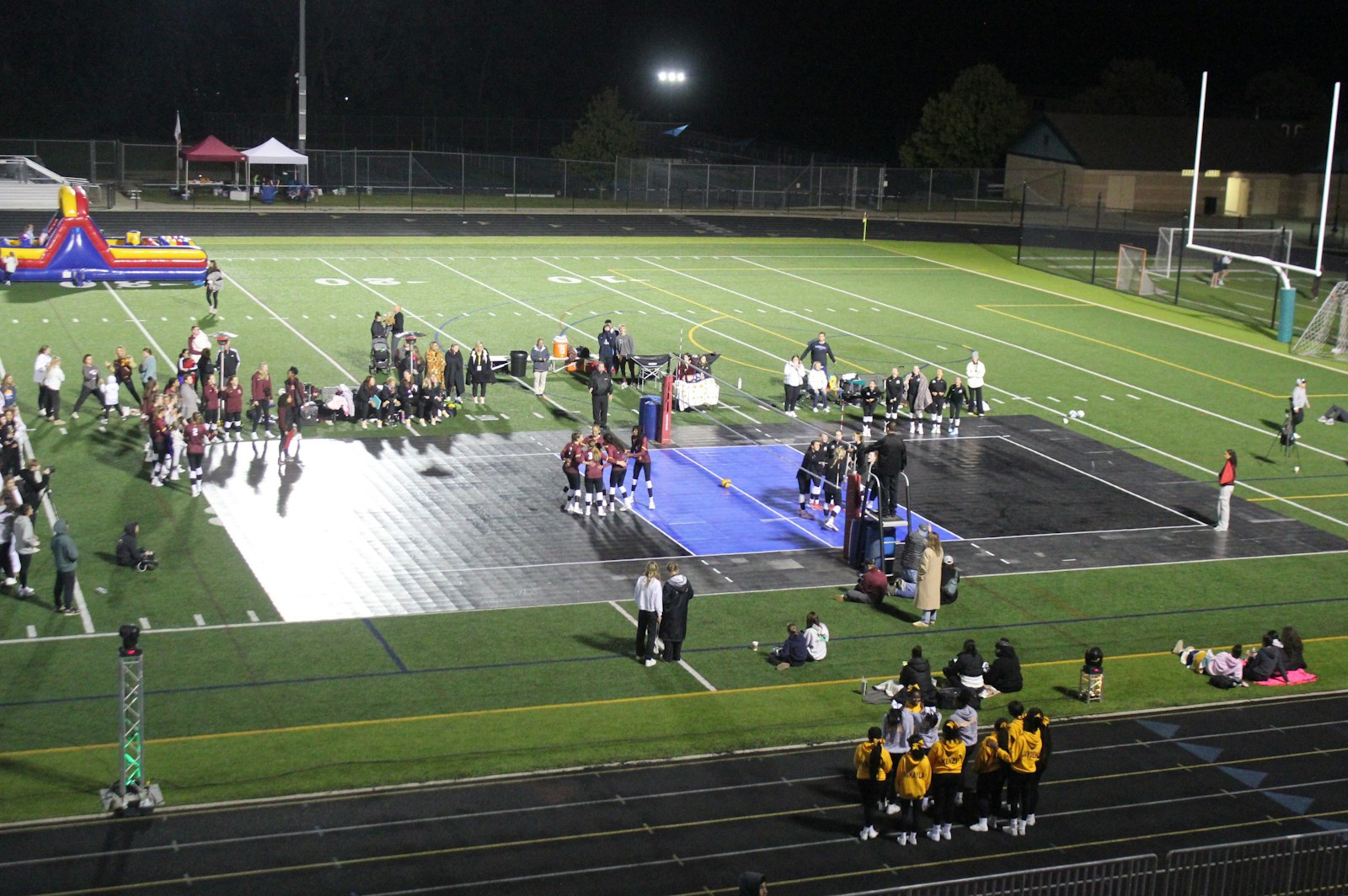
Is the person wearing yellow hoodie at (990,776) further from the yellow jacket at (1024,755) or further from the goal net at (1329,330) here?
the goal net at (1329,330)

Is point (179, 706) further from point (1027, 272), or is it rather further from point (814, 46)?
point (814, 46)

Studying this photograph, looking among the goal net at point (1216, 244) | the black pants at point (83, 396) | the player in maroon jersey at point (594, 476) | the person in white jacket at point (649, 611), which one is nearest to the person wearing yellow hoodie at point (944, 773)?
the person in white jacket at point (649, 611)

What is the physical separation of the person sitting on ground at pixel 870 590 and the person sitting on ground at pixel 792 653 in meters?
2.88

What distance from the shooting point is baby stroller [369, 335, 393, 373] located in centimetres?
3583

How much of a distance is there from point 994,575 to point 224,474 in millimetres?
14354

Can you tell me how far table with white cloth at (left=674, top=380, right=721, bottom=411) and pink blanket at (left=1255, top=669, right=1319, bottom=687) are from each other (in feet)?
56.3

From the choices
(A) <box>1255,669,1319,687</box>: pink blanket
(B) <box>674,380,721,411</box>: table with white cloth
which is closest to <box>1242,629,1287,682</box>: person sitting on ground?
(A) <box>1255,669,1319,687</box>: pink blanket

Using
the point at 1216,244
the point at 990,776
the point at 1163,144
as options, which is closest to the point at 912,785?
the point at 990,776

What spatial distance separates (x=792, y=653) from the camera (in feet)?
68.3

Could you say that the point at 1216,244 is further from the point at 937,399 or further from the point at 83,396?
the point at 83,396

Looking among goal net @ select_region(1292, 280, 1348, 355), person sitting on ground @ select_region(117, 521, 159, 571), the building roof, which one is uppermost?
the building roof

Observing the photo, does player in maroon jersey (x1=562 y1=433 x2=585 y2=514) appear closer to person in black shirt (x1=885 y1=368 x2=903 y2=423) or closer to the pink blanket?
person in black shirt (x1=885 y1=368 x2=903 y2=423)

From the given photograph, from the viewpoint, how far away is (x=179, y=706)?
61.1ft

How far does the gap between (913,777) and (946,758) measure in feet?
1.69
